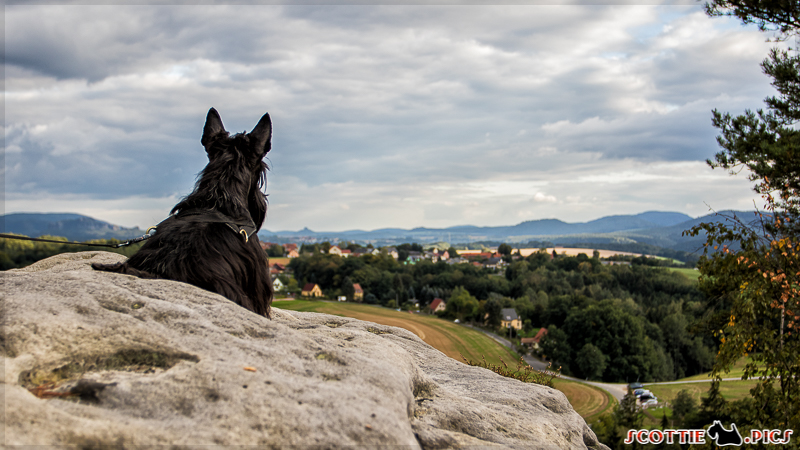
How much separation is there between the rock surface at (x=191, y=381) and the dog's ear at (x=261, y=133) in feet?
6.35

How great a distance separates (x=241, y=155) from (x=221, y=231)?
105 centimetres

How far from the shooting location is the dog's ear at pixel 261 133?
16.8 ft

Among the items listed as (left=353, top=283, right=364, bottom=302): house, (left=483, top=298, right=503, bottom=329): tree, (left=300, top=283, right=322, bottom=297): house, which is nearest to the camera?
(left=300, top=283, right=322, bottom=297): house

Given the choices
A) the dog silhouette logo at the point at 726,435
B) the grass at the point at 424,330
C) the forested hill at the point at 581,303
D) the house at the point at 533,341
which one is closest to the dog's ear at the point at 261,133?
the dog silhouette logo at the point at 726,435

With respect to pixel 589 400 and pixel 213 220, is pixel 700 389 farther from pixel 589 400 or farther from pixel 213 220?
pixel 213 220

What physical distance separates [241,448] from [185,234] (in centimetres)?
250

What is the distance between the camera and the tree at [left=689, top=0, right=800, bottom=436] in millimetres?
7203

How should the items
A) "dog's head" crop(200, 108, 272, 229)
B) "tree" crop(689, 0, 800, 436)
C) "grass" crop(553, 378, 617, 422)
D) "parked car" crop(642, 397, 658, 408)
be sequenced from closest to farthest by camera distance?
"dog's head" crop(200, 108, 272, 229) → "tree" crop(689, 0, 800, 436) → "grass" crop(553, 378, 617, 422) → "parked car" crop(642, 397, 658, 408)

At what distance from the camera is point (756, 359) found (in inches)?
291

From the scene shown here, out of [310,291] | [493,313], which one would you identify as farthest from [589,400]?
[310,291]

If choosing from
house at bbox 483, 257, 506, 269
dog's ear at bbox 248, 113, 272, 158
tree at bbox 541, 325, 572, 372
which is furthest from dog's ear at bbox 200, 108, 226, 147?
house at bbox 483, 257, 506, 269

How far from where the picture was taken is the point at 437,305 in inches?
2594

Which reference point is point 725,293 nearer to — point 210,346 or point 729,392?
point 210,346

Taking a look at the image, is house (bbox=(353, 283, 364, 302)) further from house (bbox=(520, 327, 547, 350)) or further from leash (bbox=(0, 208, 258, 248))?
leash (bbox=(0, 208, 258, 248))
